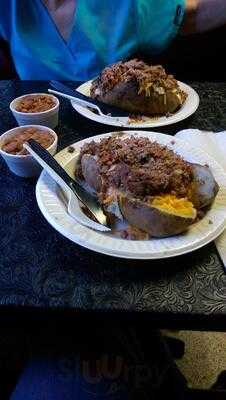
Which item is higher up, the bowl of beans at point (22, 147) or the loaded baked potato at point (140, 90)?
the loaded baked potato at point (140, 90)

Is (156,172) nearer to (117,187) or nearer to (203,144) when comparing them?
(117,187)

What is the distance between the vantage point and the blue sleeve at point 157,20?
4.08 feet

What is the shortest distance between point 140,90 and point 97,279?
1.77ft

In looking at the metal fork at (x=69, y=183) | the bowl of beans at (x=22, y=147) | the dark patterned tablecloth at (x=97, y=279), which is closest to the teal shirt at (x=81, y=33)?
the bowl of beans at (x=22, y=147)

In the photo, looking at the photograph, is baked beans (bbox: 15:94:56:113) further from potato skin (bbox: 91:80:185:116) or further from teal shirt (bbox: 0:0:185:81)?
teal shirt (bbox: 0:0:185:81)

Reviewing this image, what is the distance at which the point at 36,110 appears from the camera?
3.03 ft

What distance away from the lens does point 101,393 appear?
0.66 metres

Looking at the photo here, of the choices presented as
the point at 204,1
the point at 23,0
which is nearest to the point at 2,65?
the point at 23,0

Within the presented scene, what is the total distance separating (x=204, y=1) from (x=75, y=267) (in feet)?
3.60

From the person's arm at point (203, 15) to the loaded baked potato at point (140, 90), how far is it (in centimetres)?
47

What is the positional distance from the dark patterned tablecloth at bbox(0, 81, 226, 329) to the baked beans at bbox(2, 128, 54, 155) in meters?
0.14

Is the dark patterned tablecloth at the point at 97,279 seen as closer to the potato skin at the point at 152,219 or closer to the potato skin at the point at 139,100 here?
the potato skin at the point at 152,219

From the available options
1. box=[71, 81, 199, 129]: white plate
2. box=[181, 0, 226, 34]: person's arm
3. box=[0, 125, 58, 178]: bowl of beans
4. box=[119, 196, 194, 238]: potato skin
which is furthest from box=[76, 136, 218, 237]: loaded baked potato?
box=[181, 0, 226, 34]: person's arm

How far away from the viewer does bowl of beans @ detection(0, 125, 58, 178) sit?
0.77 m
